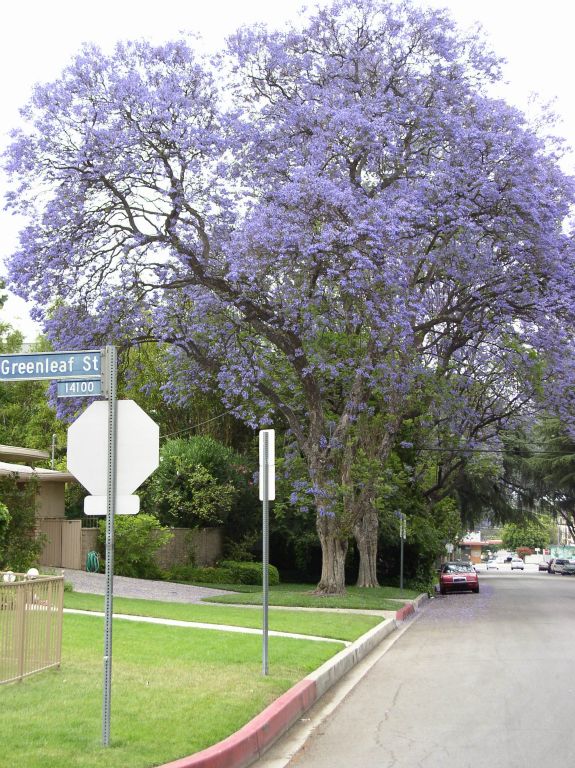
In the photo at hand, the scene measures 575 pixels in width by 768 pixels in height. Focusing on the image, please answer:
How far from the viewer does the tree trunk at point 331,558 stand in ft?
94.4

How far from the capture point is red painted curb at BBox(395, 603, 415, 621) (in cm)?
2427

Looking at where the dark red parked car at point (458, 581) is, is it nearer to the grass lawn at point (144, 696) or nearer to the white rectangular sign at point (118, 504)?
the grass lawn at point (144, 696)

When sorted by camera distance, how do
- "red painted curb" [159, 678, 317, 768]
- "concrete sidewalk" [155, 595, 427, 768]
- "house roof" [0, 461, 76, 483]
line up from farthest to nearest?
1. "house roof" [0, 461, 76, 483]
2. "concrete sidewalk" [155, 595, 427, 768]
3. "red painted curb" [159, 678, 317, 768]

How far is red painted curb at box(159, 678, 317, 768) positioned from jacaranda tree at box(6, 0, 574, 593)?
13540 mm

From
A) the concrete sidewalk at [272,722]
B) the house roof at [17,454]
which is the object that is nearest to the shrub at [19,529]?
the house roof at [17,454]

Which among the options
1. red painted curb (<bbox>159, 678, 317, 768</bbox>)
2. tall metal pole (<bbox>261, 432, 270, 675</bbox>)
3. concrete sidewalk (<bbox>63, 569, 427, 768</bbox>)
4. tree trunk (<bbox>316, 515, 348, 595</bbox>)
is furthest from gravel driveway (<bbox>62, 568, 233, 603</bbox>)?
red painted curb (<bbox>159, 678, 317, 768</bbox>)

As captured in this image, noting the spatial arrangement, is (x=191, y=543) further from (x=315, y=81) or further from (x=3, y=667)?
(x=3, y=667)

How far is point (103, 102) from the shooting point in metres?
23.4

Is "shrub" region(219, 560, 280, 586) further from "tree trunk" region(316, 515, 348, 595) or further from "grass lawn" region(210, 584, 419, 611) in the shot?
"grass lawn" region(210, 584, 419, 611)

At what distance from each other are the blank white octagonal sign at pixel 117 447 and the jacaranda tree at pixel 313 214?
604 inches

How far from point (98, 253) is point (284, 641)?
1334cm

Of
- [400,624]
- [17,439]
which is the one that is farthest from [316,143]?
[17,439]

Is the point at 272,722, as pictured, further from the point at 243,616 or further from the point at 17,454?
the point at 17,454

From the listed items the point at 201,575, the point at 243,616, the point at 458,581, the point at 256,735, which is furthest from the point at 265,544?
the point at 458,581
